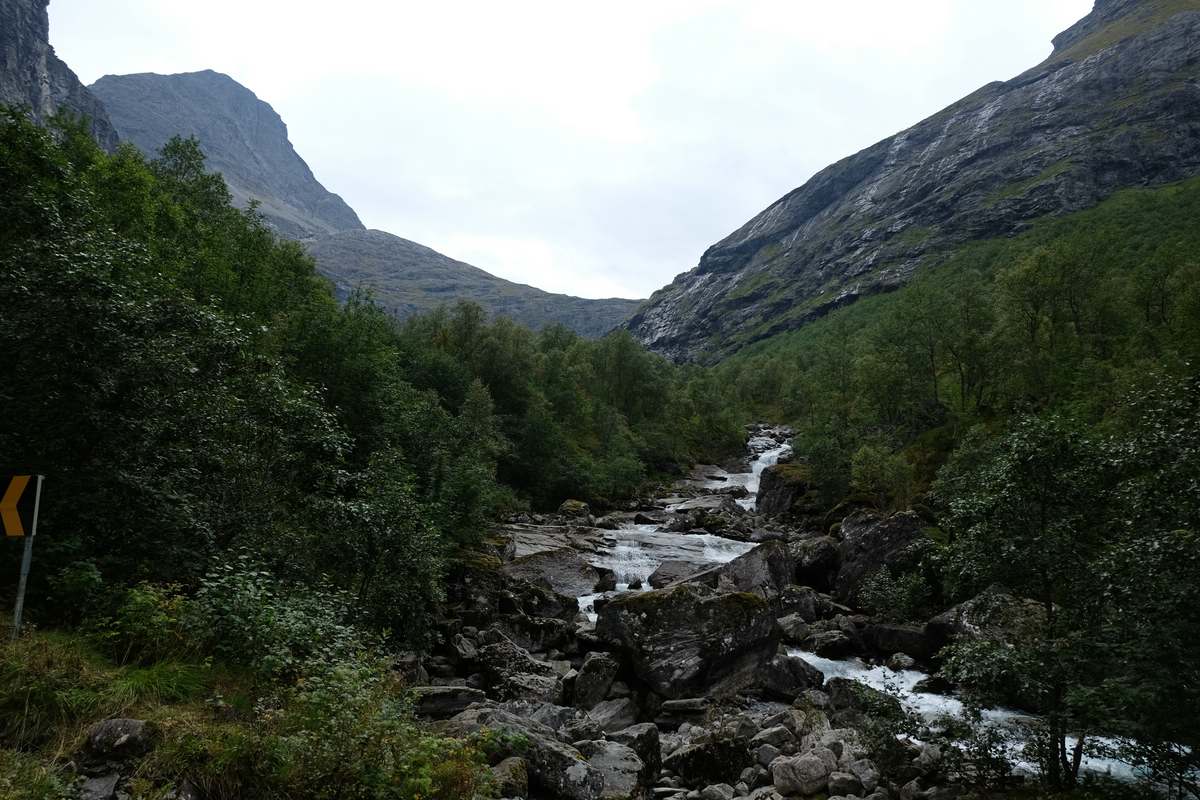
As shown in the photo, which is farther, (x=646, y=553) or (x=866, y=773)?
(x=646, y=553)

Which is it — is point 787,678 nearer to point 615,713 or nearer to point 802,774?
point 615,713

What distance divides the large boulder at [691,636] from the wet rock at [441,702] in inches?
285

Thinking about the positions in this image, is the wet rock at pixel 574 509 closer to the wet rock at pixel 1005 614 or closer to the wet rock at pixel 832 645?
the wet rock at pixel 832 645

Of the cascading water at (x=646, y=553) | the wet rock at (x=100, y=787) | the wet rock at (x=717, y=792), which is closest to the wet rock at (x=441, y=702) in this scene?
the wet rock at (x=717, y=792)

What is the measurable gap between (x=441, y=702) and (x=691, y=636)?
949 cm

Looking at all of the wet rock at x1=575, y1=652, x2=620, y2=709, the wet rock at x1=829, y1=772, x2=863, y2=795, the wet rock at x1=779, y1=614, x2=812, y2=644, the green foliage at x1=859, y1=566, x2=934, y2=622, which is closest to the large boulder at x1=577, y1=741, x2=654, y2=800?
the wet rock at x1=829, y1=772, x2=863, y2=795

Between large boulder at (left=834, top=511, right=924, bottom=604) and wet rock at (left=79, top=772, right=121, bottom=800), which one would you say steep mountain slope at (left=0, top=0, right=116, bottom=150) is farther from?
wet rock at (left=79, top=772, right=121, bottom=800)

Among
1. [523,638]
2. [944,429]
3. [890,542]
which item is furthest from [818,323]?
[523,638]

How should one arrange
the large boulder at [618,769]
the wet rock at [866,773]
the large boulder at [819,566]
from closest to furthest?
1. the large boulder at [618,769]
2. the wet rock at [866,773]
3. the large boulder at [819,566]

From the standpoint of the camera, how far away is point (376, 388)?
34.0 meters

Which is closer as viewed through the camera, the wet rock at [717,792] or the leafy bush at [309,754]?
the leafy bush at [309,754]

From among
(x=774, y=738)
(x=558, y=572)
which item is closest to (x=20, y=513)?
(x=774, y=738)

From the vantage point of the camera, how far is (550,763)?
12219 mm

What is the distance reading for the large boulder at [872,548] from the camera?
1308 inches
